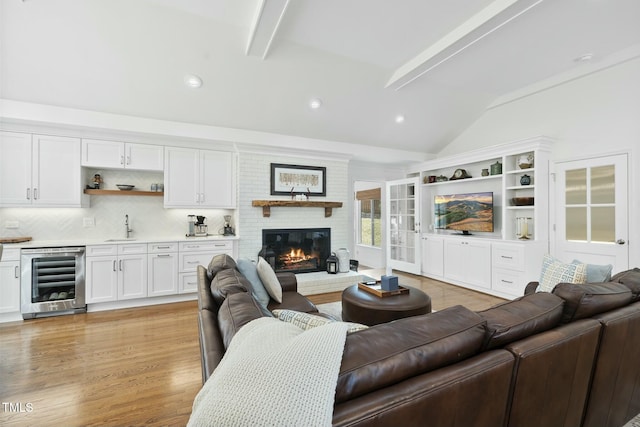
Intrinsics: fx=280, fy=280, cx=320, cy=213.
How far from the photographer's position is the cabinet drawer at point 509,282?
4.16m

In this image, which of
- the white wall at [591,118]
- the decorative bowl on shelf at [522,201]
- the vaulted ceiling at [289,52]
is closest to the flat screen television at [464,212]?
the decorative bowl on shelf at [522,201]

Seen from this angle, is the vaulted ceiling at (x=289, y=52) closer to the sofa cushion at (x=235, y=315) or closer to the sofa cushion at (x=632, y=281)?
the sofa cushion at (x=632, y=281)

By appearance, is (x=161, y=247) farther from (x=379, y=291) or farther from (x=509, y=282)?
(x=509, y=282)

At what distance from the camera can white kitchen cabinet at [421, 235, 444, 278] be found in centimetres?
544

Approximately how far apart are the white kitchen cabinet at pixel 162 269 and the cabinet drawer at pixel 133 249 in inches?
2.6

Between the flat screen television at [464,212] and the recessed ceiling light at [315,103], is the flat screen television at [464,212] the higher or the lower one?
the lower one

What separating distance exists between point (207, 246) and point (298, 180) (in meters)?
1.92

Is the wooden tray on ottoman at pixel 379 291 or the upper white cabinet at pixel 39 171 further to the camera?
the upper white cabinet at pixel 39 171

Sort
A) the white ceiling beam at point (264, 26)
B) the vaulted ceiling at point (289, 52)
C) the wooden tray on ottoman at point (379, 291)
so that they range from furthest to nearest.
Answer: the wooden tray on ottoman at point (379, 291), the vaulted ceiling at point (289, 52), the white ceiling beam at point (264, 26)

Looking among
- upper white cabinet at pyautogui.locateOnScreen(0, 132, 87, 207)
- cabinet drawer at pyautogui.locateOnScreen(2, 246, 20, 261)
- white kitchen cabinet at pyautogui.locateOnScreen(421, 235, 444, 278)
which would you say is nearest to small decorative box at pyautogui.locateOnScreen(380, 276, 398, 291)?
white kitchen cabinet at pyautogui.locateOnScreen(421, 235, 444, 278)

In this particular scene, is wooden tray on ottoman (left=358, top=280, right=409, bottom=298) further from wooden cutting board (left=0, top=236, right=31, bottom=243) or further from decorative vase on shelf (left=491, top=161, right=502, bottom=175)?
wooden cutting board (left=0, top=236, right=31, bottom=243)

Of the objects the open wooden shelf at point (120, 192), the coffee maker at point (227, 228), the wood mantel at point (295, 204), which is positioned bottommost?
the coffee maker at point (227, 228)

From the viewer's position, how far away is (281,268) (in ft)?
16.3

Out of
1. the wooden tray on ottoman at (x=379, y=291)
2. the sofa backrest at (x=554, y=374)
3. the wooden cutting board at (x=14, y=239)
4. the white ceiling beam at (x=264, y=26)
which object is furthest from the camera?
the wooden cutting board at (x=14, y=239)
